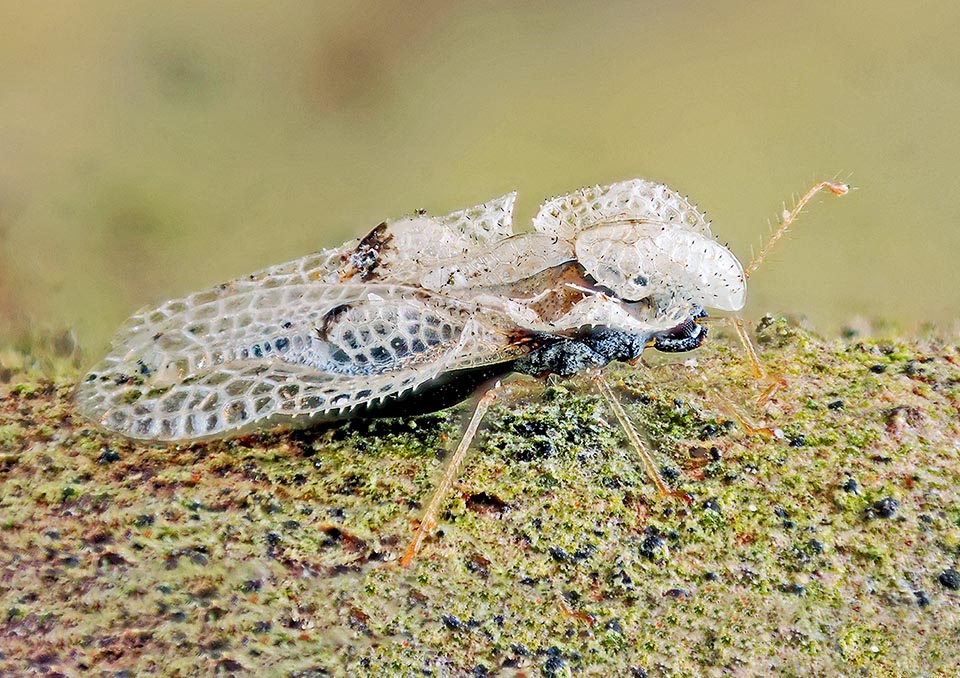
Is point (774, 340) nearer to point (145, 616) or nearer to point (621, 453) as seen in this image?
point (621, 453)

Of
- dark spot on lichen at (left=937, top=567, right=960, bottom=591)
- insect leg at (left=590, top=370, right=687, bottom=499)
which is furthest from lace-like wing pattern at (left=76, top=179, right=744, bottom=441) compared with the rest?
dark spot on lichen at (left=937, top=567, right=960, bottom=591)

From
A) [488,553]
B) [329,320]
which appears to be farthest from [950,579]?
[329,320]

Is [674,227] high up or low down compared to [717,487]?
up

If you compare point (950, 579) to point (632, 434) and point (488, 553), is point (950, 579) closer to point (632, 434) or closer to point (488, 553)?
point (632, 434)

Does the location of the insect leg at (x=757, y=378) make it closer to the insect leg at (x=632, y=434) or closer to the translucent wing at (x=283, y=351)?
the insect leg at (x=632, y=434)

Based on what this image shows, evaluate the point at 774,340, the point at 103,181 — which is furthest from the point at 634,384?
the point at 103,181
